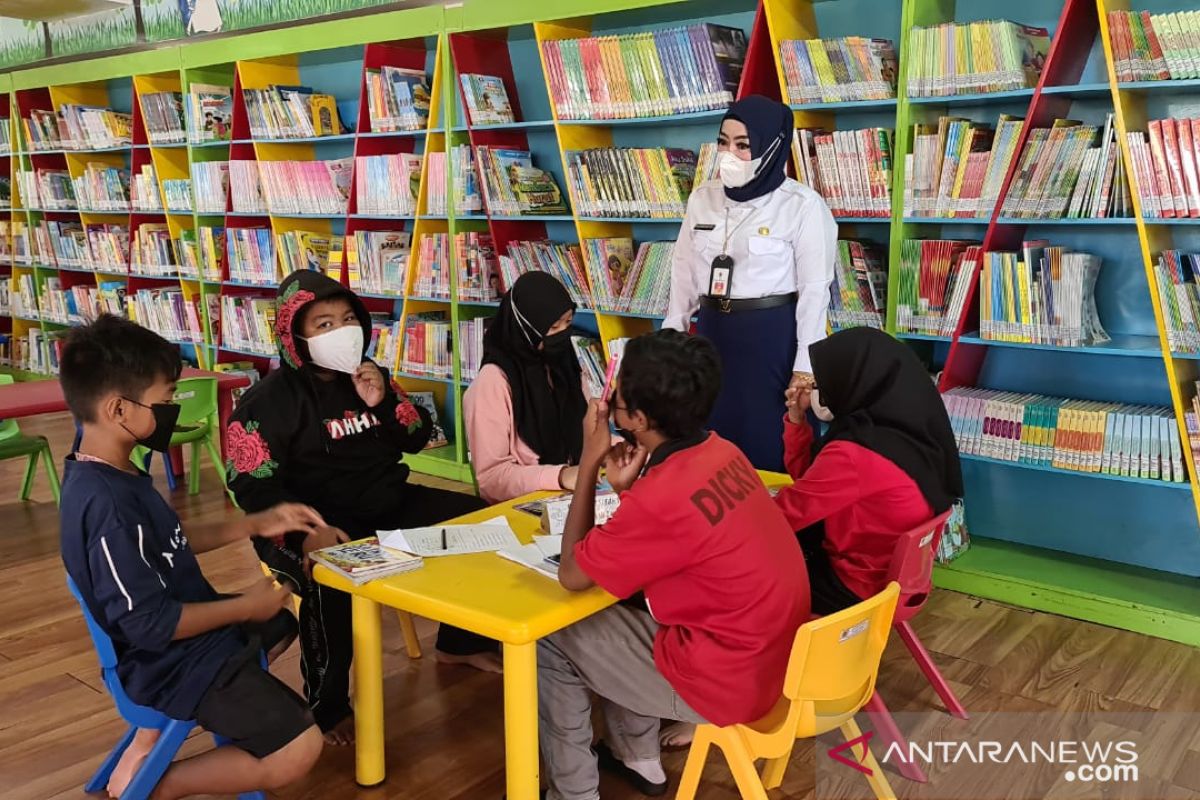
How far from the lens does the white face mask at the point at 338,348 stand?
2811 millimetres

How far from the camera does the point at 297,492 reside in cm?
286

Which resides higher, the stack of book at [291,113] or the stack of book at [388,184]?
the stack of book at [291,113]

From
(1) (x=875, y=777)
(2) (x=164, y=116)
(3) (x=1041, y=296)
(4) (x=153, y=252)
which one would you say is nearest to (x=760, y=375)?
(3) (x=1041, y=296)

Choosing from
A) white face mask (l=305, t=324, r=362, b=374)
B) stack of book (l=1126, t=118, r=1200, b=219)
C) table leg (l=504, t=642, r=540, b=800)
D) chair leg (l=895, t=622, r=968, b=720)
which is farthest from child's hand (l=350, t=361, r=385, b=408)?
stack of book (l=1126, t=118, r=1200, b=219)

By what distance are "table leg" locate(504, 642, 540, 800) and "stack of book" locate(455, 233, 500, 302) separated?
10.2 feet

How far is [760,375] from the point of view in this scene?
345cm

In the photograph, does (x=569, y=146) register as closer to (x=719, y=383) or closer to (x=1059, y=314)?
(x=1059, y=314)

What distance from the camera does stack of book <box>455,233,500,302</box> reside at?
4.96 m

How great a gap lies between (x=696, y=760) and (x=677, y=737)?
0.62 metres

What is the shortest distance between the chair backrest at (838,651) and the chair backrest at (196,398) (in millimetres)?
3487

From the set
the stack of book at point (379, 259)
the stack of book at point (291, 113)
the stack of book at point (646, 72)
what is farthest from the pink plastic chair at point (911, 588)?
the stack of book at point (291, 113)

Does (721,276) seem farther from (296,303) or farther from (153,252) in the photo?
(153,252)

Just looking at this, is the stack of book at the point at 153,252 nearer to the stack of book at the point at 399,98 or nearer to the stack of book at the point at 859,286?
the stack of book at the point at 399,98

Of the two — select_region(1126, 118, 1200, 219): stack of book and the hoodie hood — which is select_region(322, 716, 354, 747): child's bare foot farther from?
select_region(1126, 118, 1200, 219): stack of book
